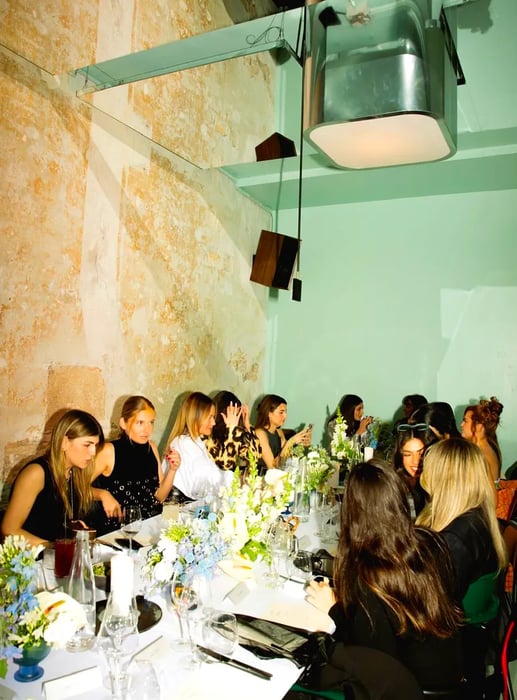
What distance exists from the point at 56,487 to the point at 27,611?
152cm

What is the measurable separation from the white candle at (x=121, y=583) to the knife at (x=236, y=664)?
0.98 feet

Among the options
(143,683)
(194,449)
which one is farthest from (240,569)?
(194,449)

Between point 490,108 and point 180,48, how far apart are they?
4.06 metres

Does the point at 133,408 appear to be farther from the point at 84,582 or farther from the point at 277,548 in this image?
the point at 84,582

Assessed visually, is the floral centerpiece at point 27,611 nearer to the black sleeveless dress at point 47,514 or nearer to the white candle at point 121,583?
the white candle at point 121,583

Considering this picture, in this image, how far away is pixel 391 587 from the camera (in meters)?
1.81

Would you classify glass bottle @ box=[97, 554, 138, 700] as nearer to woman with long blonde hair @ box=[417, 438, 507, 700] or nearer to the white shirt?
woman with long blonde hair @ box=[417, 438, 507, 700]

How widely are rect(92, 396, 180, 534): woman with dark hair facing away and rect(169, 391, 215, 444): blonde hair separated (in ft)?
1.14

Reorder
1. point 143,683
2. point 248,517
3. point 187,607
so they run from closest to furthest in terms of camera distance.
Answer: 1. point 143,683
2. point 187,607
3. point 248,517

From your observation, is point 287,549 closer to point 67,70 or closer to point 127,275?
point 127,275

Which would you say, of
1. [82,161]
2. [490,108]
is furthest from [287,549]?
[490,108]

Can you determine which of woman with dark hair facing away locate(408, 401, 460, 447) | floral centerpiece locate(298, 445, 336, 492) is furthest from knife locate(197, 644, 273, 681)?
woman with dark hair facing away locate(408, 401, 460, 447)

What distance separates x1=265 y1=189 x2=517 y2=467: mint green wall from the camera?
21.7 feet

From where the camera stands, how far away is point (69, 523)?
2.92 meters
